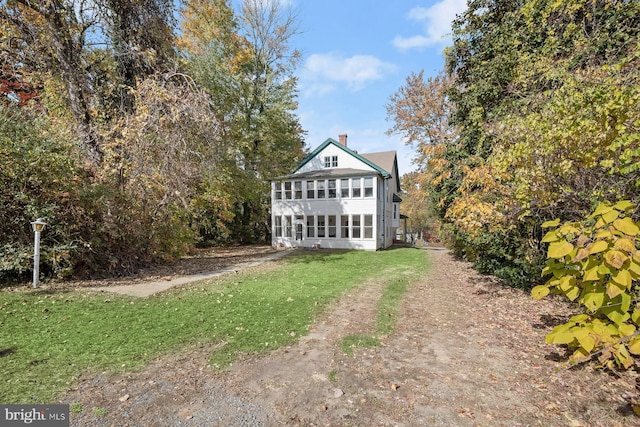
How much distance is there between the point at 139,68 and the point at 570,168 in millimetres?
12811

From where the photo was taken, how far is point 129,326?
17.4 ft

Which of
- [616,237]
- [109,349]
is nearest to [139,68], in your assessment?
[109,349]

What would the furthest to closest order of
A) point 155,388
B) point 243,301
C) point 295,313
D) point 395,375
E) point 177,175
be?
point 177,175 < point 243,301 < point 295,313 < point 395,375 < point 155,388

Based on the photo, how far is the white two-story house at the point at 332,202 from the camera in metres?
20.4

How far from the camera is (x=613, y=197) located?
5.11 meters

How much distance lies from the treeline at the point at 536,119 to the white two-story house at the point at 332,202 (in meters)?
8.20

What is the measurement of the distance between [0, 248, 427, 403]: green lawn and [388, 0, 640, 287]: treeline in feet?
14.6

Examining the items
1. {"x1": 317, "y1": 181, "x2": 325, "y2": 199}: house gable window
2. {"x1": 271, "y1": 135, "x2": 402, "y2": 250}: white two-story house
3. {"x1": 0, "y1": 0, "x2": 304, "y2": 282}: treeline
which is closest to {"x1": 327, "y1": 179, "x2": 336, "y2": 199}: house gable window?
{"x1": 271, "y1": 135, "x2": 402, "y2": 250}: white two-story house

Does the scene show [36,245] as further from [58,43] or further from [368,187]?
[368,187]

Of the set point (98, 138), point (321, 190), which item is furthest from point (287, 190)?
point (98, 138)

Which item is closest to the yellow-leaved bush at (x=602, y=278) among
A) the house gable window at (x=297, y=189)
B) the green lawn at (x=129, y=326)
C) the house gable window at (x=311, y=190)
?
the green lawn at (x=129, y=326)

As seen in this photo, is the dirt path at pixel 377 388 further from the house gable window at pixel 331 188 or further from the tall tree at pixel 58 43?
the house gable window at pixel 331 188

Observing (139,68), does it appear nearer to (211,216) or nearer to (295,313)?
(295,313)

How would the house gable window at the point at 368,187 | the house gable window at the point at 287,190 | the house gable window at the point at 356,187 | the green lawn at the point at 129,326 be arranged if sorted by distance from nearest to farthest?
the green lawn at the point at 129,326 → the house gable window at the point at 368,187 → the house gable window at the point at 356,187 → the house gable window at the point at 287,190
